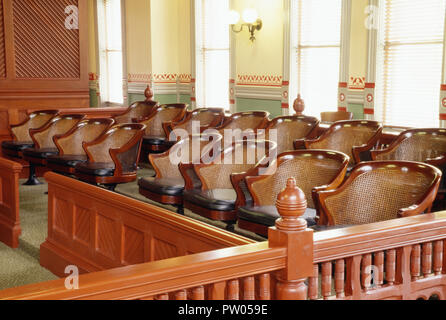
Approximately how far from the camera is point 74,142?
6.34 m

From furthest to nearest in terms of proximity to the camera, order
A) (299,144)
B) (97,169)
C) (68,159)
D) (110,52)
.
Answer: (110,52)
(68,159)
(97,169)
(299,144)

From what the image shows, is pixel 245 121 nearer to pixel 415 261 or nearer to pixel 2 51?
pixel 415 261

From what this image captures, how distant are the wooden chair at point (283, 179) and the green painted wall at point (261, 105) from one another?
4173mm

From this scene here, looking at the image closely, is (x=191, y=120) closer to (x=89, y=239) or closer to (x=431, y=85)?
(x=431, y=85)

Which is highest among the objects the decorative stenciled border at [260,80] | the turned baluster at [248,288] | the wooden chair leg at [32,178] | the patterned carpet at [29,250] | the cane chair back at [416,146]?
the decorative stenciled border at [260,80]

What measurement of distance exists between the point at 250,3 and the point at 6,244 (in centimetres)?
477

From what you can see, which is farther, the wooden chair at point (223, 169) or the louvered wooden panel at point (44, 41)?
the louvered wooden panel at point (44, 41)

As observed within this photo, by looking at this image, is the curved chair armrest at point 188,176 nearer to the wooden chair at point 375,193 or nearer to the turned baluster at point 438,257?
the wooden chair at point 375,193

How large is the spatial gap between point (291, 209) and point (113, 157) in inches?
146

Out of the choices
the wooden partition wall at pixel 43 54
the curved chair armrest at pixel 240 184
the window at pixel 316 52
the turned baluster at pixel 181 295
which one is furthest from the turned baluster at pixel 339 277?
the wooden partition wall at pixel 43 54

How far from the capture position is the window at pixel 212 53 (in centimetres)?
917

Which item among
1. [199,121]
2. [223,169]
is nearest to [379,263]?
[223,169]

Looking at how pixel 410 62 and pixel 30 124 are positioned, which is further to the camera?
pixel 30 124
